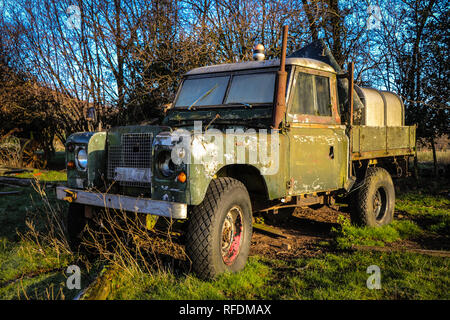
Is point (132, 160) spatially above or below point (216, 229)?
above

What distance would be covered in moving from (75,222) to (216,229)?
196 cm

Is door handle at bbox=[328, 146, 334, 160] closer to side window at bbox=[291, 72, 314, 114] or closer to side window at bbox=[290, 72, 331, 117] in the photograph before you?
side window at bbox=[290, 72, 331, 117]

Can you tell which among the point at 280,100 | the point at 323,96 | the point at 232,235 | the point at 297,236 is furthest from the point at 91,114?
the point at 232,235

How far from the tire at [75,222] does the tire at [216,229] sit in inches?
66.1

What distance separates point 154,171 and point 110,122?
896 cm

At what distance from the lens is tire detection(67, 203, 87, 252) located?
4.53m

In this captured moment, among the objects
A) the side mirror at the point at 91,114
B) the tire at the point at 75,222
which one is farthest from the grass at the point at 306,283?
the side mirror at the point at 91,114

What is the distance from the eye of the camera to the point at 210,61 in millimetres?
10203

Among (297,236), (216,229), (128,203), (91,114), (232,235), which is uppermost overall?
(91,114)

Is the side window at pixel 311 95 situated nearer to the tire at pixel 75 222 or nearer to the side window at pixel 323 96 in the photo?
the side window at pixel 323 96

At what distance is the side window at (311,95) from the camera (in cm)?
463

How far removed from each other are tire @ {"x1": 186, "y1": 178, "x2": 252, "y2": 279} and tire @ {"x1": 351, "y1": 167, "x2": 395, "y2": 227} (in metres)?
2.49

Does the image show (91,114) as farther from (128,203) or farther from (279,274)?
(279,274)

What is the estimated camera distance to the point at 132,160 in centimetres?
394
